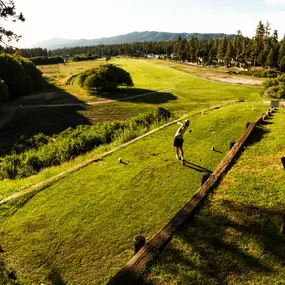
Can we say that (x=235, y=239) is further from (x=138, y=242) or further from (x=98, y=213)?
(x=98, y=213)

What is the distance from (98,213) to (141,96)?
42.9m

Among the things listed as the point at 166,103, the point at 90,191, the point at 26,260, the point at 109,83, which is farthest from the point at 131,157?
the point at 109,83

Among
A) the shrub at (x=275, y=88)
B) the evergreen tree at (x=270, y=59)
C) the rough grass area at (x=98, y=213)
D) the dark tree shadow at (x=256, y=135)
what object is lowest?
the rough grass area at (x=98, y=213)

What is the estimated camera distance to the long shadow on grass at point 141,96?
156 feet

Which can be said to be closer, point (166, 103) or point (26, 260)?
point (26, 260)

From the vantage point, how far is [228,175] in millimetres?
10031

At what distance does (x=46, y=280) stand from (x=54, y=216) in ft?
8.75

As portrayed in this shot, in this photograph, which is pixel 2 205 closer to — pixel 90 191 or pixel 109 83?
pixel 90 191

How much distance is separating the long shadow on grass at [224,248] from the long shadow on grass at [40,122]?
23749mm

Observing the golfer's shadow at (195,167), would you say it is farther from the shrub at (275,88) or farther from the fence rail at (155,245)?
the shrub at (275,88)

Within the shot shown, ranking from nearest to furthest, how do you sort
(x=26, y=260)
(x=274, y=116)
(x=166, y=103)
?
(x=26, y=260)
(x=274, y=116)
(x=166, y=103)

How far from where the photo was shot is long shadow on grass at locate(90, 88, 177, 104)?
4753cm

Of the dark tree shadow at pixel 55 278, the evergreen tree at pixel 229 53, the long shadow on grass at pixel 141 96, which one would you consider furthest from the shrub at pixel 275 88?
the evergreen tree at pixel 229 53

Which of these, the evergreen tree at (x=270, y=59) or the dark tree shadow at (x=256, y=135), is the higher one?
the evergreen tree at (x=270, y=59)
